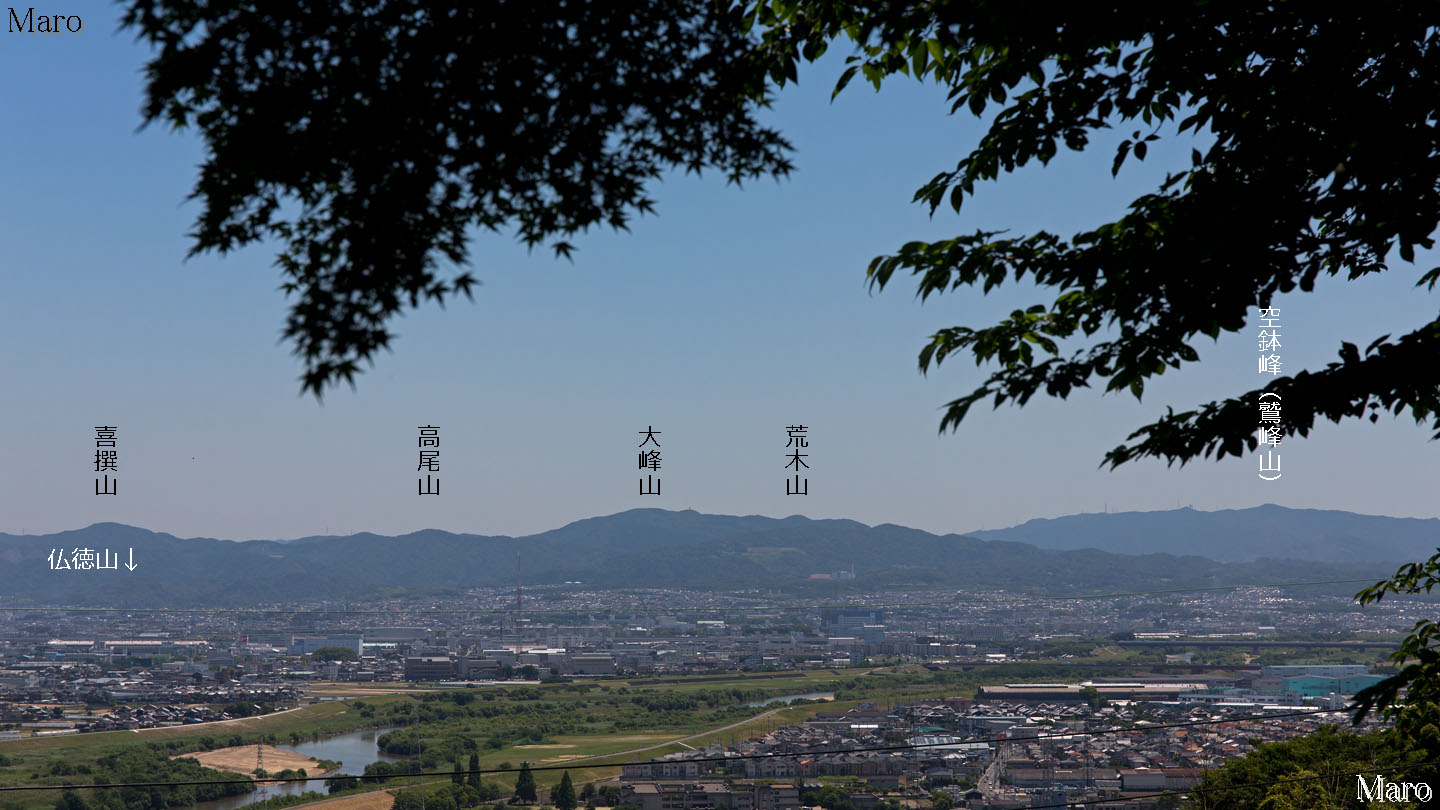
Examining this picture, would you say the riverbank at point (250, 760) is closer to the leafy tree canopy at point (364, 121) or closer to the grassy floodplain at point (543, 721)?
the grassy floodplain at point (543, 721)

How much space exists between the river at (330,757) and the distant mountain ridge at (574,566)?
88.8 meters

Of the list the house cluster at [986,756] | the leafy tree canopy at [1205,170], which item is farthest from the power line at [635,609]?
the leafy tree canopy at [1205,170]

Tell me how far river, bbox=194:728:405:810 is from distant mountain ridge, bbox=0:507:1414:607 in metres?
88.8

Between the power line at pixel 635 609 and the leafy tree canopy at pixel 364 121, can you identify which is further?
the power line at pixel 635 609

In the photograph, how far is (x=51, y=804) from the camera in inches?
1045

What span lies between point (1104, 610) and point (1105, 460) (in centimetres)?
11588

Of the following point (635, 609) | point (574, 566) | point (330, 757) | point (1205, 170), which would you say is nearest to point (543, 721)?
point (330, 757)

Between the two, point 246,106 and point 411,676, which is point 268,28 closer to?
point 246,106

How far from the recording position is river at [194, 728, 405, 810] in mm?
29812

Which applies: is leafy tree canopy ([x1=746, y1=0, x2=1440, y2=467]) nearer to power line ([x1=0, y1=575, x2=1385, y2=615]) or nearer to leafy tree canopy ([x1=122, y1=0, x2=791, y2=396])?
leafy tree canopy ([x1=122, y1=0, x2=791, y2=396])

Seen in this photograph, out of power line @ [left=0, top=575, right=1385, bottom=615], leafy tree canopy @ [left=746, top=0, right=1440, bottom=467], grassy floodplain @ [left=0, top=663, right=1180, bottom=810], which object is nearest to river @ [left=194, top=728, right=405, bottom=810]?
grassy floodplain @ [left=0, top=663, right=1180, bottom=810]

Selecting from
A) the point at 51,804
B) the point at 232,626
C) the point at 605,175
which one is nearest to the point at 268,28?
the point at 605,175

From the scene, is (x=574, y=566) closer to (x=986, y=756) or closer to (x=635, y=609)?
(x=635, y=609)

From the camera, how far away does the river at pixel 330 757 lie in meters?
29.8
